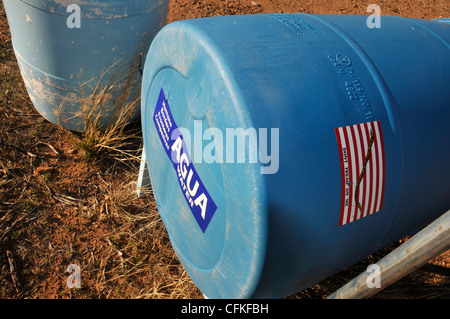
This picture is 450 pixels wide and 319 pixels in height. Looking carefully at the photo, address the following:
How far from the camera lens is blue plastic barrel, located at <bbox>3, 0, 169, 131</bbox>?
198 centimetres

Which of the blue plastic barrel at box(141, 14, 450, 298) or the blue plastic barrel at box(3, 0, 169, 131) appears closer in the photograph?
the blue plastic barrel at box(141, 14, 450, 298)

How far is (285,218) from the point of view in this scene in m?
1.15

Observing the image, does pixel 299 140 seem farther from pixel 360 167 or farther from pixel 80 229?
pixel 80 229

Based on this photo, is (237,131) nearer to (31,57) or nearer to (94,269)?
(94,269)

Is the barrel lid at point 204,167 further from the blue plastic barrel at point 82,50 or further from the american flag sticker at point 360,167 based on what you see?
the blue plastic barrel at point 82,50

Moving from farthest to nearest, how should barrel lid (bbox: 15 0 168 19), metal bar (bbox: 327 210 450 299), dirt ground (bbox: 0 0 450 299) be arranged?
dirt ground (bbox: 0 0 450 299) → barrel lid (bbox: 15 0 168 19) → metal bar (bbox: 327 210 450 299)

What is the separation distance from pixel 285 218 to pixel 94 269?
1.34 metres

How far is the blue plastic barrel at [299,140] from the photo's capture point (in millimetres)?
1146

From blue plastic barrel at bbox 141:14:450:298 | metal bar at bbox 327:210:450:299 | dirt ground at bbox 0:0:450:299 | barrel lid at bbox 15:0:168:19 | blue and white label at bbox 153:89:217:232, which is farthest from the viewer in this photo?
dirt ground at bbox 0:0:450:299

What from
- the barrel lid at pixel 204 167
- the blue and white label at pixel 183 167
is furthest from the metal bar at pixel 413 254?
the blue and white label at pixel 183 167

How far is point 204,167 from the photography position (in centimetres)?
134

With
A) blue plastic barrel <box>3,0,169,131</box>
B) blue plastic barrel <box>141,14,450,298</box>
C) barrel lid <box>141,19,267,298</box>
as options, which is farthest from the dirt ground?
blue plastic barrel <box>141,14,450,298</box>

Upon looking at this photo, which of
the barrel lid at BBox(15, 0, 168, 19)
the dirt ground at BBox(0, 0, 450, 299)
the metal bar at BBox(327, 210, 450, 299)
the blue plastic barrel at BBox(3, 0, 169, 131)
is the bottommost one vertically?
the dirt ground at BBox(0, 0, 450, 299)

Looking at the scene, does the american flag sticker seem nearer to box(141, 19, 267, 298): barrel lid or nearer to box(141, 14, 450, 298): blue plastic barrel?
box(141, 14, 450, 298): blue plastic barrel
